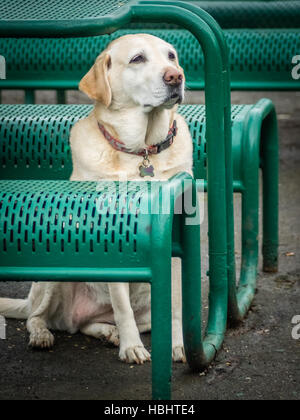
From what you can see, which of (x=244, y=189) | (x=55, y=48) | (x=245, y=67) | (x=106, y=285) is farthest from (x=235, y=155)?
(x=55, y=48)

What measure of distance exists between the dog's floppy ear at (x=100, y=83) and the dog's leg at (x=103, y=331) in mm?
872

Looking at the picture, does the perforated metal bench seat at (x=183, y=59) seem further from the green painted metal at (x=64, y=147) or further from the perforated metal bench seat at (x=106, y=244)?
the perforated metal bench seat at (x=106, y=244)

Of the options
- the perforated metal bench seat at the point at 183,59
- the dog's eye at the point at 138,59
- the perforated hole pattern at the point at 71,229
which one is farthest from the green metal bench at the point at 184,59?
the perforated hole pattern at the point at 71,229

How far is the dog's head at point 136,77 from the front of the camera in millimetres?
3268

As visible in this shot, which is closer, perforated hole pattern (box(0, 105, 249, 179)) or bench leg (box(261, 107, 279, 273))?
perforated hole pattern (box(0, 105, 249, 179))

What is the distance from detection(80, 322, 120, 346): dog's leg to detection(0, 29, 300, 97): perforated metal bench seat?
6.58 feet

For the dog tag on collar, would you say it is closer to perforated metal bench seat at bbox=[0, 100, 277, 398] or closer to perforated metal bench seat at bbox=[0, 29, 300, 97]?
perforated metal bench seat at bbox=[0, 100, 277, 398]

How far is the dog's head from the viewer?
3.27 metres

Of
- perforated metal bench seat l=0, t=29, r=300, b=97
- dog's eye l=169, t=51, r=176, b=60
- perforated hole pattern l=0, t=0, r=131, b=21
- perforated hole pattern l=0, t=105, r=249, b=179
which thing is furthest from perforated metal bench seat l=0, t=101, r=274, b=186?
perforated metal bench seat l=0, t=29, r=300, b=97

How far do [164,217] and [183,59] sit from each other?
2683 millimetres

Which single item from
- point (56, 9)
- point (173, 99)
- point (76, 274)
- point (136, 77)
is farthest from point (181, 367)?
point (56, 9)

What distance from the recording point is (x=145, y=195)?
2488mm

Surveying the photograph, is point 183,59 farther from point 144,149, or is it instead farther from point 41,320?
point 41,320
